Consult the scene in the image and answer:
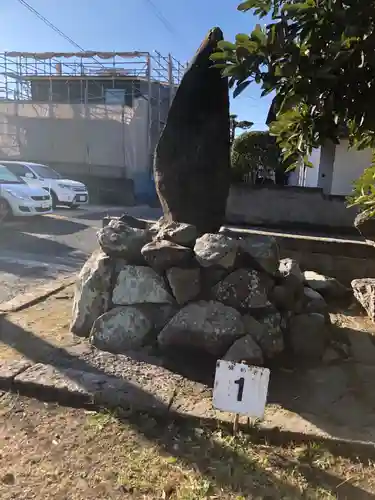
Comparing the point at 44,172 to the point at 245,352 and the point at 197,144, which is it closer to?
the point at 197,144

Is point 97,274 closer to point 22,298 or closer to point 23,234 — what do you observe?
point 22,298

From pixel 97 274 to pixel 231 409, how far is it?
1.84 meters

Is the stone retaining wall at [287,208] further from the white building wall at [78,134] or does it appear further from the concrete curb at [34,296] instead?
the white building wall at [78,134]

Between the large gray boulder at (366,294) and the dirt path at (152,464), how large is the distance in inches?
94.1

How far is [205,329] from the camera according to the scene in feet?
10.7

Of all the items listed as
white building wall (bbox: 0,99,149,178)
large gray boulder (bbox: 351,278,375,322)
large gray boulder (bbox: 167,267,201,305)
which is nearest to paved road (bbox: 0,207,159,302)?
large gray boulder (bbox: 167,267,201,305)

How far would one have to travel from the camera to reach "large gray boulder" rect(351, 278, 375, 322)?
446cm

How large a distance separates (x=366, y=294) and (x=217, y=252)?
2.04 metres

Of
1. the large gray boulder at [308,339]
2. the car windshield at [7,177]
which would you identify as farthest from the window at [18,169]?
the large gray boulder at [308,339]

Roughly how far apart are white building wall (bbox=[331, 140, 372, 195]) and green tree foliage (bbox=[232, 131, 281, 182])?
1930 millimetres

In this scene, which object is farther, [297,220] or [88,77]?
[88,77]

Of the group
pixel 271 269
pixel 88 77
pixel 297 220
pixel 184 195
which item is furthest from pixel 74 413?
pixel 88 77

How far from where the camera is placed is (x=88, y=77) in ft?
67.7

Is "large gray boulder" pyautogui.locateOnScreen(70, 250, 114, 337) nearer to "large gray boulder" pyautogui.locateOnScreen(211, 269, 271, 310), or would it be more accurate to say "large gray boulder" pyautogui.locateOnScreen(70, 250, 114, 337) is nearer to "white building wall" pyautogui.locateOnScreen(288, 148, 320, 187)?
"large gray boulder" pyautogui.locateOnScreen(211, 269, 271, 310)
